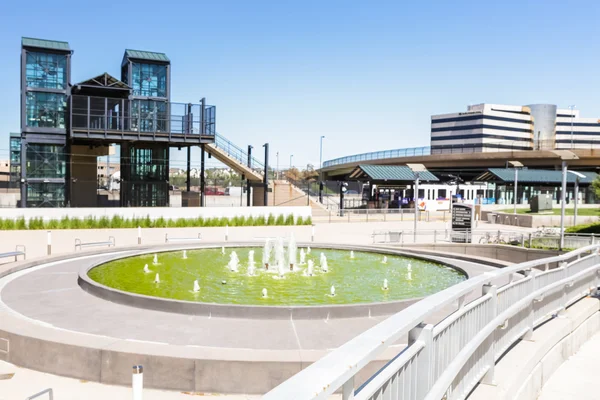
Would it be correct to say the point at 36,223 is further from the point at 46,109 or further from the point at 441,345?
the point at 441,345

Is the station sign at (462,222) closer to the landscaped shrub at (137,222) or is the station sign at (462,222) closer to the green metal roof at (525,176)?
the landscaped shrub at (137,222)

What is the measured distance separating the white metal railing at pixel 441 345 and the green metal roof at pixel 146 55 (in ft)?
134

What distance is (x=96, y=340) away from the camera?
8.16m

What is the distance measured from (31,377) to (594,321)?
9.19 metres

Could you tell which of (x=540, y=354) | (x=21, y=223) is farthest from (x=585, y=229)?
(x=21, y=223)

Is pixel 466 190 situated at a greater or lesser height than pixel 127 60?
lesser

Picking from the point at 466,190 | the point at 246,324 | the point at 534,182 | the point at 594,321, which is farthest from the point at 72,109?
the point at 534,182

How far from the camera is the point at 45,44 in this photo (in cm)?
3900

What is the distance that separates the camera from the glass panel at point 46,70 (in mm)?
38594

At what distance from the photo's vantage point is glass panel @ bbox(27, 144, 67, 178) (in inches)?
1550

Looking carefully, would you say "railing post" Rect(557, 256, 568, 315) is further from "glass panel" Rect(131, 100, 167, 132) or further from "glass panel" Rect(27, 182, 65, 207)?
"glass panel" Rect(27, 182, 65, 207)

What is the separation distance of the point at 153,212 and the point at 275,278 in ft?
71.7

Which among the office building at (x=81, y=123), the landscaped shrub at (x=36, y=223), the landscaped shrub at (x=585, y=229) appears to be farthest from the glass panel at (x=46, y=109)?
the landscaped shrub at (x=585, y=229)

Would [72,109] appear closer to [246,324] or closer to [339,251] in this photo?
[339,251]
